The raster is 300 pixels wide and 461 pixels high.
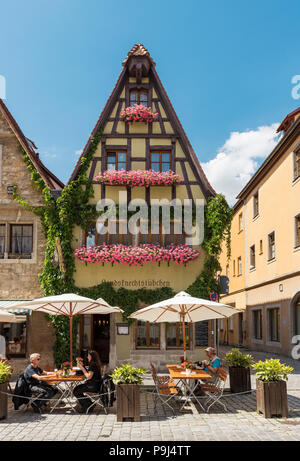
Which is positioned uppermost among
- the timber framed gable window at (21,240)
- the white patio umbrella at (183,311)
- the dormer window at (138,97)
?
the dormer window at (138,97)

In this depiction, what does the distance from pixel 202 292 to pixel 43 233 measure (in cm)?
611

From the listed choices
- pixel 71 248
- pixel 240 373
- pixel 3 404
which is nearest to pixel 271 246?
pixel 71 248

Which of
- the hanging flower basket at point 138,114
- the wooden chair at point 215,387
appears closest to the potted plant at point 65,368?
the wooden chair at point 215,387

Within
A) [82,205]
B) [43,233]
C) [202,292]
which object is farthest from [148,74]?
[202,292]

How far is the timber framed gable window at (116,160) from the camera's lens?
707 inches

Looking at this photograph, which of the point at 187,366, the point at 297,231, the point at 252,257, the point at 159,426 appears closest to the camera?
the point at 159,426

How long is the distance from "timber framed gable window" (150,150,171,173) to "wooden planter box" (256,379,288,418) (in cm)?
1033

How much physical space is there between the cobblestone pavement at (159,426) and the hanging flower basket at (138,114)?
1087 cm

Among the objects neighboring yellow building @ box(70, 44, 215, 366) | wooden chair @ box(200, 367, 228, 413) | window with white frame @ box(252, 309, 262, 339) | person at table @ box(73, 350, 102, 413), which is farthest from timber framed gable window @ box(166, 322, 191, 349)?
window with white frame @ box(252, 309, 262, 339)

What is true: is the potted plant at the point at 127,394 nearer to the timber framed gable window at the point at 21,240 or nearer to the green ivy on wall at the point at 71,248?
the green ivy on wall at the point at 71,248

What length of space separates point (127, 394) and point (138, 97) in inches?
493

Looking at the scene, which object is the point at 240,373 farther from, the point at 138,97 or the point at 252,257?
the point at 252,257

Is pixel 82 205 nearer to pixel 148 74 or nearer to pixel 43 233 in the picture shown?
pixel 43 233

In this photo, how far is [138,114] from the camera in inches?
702
